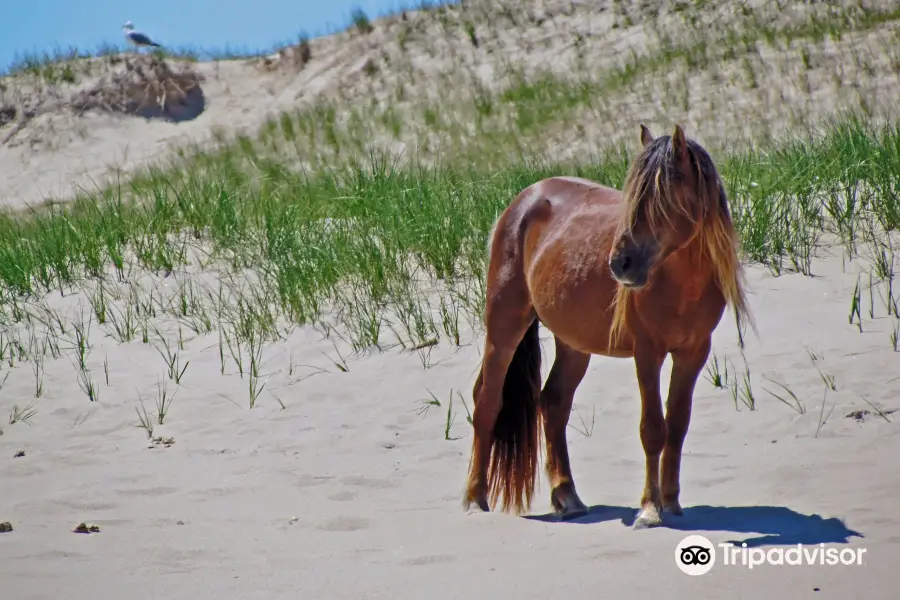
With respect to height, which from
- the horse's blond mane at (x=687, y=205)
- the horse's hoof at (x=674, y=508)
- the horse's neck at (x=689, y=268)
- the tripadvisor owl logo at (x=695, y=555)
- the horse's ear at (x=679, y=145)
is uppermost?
the horse's ear at (x=679, y=145)

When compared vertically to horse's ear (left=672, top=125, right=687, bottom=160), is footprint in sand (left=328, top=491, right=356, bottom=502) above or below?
below

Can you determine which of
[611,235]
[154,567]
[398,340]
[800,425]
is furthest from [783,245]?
[154,567]

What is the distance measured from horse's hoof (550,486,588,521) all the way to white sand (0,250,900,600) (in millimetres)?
107

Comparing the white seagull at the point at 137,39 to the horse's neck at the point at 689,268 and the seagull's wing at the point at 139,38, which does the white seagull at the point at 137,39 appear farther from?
the horse's neck at the point at 689,268

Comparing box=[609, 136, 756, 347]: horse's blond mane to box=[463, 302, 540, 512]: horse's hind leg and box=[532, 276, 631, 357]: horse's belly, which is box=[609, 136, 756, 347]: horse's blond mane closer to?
box=[532, 276, 631, 357]: horse's belly

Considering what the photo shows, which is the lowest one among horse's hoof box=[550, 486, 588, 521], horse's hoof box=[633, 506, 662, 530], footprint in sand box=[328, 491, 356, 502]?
horse's hoof box=[550, 486, 588, 521]

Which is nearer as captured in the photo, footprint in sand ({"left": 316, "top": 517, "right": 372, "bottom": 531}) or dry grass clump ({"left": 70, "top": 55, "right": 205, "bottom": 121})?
footprint in sand ({"left": 316, "top": 517, "right": 372, "bottom": 531})

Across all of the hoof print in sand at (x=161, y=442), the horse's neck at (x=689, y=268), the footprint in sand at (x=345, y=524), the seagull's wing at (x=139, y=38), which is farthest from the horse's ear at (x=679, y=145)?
the seagull's wing at (x=139, y=38)

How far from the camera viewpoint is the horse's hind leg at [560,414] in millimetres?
4996

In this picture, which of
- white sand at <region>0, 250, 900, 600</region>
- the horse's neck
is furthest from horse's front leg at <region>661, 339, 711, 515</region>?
the horse's neck

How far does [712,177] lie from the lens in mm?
4176

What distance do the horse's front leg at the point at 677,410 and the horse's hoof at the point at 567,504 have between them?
0.59 metres

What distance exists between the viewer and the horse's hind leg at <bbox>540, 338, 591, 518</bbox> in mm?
4996

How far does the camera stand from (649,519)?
14.0ft
